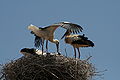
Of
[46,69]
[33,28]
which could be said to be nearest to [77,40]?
[33,28]

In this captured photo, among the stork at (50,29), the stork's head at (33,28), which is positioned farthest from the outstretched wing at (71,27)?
the stork's head at (33,28)

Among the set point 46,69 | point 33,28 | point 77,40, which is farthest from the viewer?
point 77,40

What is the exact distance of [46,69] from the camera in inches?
368

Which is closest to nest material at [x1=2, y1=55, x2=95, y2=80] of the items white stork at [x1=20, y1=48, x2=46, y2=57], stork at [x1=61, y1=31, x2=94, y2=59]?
white stork at [x1=20, y1=48, x2=46, y2=57]

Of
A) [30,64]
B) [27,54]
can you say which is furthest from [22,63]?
[27,54]

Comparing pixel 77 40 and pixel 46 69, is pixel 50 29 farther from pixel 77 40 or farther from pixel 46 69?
pixel 46 69

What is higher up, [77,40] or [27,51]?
[77,40]

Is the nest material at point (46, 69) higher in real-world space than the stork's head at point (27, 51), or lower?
lower

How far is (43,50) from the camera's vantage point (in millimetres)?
10297

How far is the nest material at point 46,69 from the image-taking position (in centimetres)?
935

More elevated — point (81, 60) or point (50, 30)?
point (50, 30)

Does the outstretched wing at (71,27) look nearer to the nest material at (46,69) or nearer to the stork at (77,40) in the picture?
the stork at (77,40)

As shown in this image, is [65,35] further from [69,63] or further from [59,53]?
[69,63]

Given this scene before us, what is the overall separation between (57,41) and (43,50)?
1.70ft
